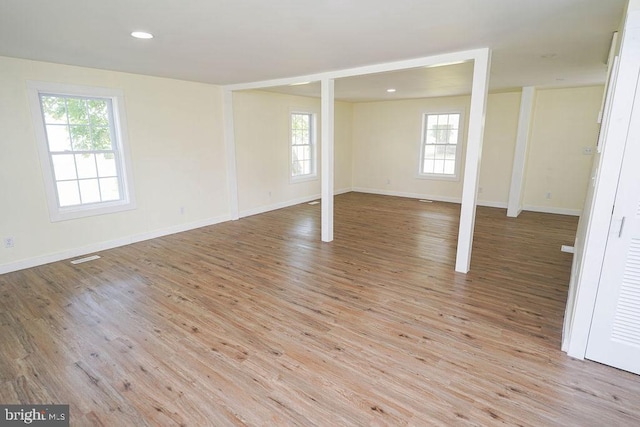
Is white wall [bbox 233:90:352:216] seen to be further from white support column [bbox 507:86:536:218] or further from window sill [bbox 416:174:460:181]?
white support column [bbox 507:86:536:218]

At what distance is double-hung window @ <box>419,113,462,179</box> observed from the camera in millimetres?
7730

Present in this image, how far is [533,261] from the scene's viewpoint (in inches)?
165

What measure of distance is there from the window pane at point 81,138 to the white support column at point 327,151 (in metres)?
3.13

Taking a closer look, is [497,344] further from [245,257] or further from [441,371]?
[245,257]

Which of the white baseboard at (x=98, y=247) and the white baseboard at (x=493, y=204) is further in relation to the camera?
the white baseboard at (x=493, y=204)

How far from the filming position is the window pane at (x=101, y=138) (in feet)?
14.6

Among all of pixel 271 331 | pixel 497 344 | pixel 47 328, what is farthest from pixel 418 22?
pixel 47 328

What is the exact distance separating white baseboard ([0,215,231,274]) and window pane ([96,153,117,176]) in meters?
0.96

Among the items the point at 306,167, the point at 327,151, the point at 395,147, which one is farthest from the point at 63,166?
the point at 395,147

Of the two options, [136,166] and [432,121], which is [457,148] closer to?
[432,121]

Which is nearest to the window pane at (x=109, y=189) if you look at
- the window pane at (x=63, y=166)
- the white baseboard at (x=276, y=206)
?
the window pane at (x=63, y=166)

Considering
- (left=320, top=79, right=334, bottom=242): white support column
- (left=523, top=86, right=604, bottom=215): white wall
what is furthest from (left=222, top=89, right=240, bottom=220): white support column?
(left=523, top=86, right=604, bottom=215): white wall

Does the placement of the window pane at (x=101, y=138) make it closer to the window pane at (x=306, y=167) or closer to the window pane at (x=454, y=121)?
the window pane at (x=306, y=167)

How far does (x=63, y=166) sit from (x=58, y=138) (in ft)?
1.14
